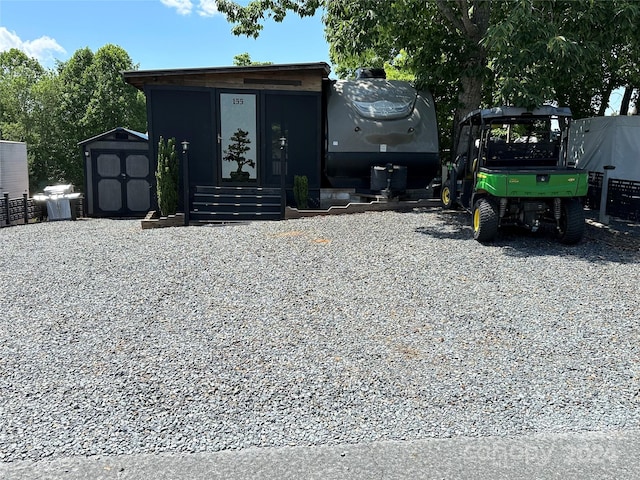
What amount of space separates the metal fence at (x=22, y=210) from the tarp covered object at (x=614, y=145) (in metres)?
14.6

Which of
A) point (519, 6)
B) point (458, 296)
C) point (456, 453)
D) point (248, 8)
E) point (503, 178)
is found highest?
point (248, 8)

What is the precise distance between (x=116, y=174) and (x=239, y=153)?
5.84 m

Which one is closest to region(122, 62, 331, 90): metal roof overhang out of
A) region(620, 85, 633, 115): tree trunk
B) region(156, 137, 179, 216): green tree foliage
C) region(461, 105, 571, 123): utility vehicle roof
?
region(156, 137, 179, 216): green tree foliage

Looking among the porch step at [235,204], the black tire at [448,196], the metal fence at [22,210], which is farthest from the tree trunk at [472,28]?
the metal fence at [22,210]

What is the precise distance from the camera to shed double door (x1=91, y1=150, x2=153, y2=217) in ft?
54.0

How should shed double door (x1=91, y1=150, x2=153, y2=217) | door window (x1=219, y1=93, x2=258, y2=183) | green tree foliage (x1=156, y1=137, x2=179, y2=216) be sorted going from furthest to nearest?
shed double door (x1=91, y1=150, x2=153, y2=217) → door window (x1=219, y1=93, x2=258, y2=183) → green tree foliage (x1=156, y1=137, x2=179, y2=216)

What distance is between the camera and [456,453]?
9.65 ft

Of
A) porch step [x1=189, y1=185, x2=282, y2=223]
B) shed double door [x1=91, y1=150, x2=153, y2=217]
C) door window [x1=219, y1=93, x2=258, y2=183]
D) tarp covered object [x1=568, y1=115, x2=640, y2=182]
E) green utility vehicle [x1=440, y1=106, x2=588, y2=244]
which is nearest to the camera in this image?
green utility vehicle [x1=440, y1=106, x2=588, y2=244]

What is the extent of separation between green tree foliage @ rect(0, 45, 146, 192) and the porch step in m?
23.7

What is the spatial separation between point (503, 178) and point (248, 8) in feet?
28.6

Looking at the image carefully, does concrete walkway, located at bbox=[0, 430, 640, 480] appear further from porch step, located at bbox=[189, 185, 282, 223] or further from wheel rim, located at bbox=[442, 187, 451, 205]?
porch step, located at bbox=[189, 185, 282, 223]

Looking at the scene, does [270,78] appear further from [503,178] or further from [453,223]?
[503,178]

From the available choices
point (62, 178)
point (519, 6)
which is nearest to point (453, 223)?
point (519, 6)

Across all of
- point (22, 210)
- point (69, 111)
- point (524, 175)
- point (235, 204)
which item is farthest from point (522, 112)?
point (69, 111)
